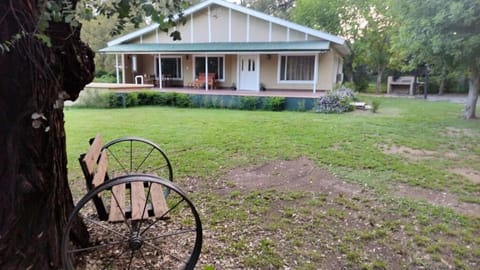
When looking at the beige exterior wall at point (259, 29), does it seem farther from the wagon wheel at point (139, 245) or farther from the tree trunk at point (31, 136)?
the tree trunk at point (31, 136)

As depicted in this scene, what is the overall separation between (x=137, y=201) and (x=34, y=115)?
1.25m

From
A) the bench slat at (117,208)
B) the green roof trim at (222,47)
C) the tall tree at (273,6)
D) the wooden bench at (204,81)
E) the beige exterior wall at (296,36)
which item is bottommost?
the bench slat at (117,208)

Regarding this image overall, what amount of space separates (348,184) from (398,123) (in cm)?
636

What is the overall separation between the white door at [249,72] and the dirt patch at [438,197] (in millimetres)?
13697

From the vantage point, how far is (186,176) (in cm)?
514

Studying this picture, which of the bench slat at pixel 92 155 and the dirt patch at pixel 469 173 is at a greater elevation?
the bench slat at pixel 92 155

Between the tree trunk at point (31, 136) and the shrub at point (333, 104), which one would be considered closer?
the tree trunk at point (31, 136)

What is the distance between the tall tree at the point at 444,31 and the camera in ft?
30.4

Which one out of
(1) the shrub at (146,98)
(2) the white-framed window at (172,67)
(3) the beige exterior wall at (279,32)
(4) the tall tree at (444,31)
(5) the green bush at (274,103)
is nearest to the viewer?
(4) the tall tree at (444,31)

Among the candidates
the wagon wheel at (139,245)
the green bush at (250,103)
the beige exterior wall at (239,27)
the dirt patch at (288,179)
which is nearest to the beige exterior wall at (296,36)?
the beige exterior wall at (239,27)

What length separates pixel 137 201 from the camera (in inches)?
111

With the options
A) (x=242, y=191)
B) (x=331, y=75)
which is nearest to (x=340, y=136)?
(x=242, y=191)

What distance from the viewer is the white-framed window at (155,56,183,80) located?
20.3 meters

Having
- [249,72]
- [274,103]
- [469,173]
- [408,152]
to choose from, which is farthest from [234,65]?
[469,173]
